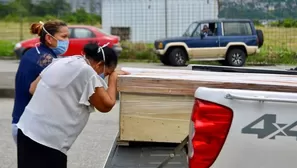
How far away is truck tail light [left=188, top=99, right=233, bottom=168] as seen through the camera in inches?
112

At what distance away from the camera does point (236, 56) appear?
2245 centimetres

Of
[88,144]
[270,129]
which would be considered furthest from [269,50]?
[270,129]

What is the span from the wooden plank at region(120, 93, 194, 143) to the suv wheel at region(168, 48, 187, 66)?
18.2 meters

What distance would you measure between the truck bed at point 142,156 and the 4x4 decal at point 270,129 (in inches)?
38.8

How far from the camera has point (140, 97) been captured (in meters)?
4.07

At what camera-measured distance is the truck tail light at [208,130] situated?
2857mm

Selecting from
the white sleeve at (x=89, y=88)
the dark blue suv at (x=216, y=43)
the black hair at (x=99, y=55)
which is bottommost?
the dark blue suv at (x=216, y=43)

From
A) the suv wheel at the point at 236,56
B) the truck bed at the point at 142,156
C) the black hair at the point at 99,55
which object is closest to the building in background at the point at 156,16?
the suv wheel at the point at 236,56

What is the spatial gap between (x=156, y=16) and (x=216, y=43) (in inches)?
245

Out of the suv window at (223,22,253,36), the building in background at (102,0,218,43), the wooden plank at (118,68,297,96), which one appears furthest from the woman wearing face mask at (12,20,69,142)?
the building in background at (102,0,218,43)

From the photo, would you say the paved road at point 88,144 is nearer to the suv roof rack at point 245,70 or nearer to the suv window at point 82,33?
the suv roof rack at point 245,70

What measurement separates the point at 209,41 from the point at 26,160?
18498 mm

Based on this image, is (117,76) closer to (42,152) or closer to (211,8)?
(42,152)

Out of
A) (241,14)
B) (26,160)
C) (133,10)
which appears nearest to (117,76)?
(26,160)
